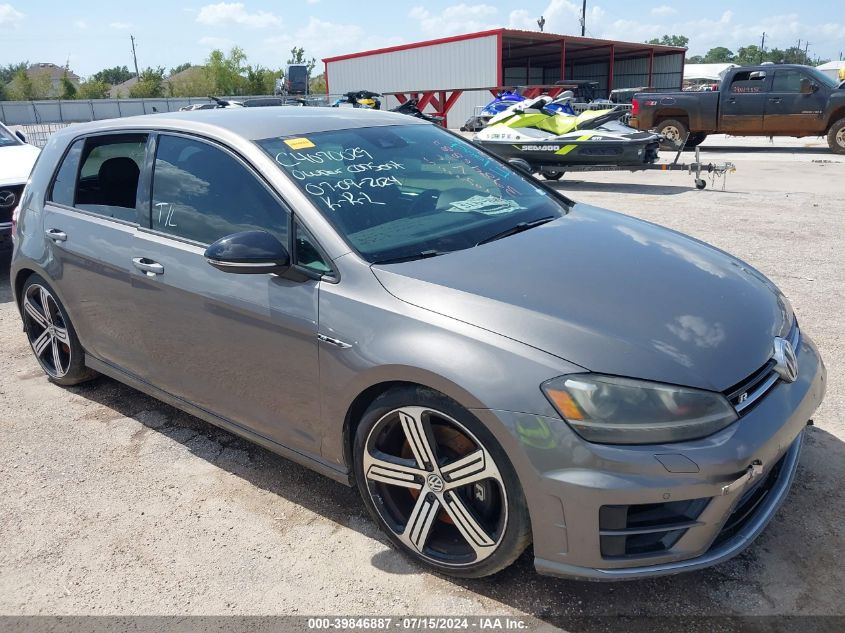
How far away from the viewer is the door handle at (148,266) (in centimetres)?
325

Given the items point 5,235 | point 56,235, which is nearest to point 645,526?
point 56,235

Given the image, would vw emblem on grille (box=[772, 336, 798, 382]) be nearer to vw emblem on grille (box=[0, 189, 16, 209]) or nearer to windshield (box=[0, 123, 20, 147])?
Result: vw emblem on grille (box=[0, 189, 16, 209])

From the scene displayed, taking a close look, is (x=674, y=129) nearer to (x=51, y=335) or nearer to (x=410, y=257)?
(x=51, y=335)

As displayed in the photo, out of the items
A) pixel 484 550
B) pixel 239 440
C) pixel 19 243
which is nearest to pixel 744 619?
pixel 484 550

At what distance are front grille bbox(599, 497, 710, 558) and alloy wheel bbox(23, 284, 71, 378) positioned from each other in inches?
133

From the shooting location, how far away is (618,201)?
34.3 ft

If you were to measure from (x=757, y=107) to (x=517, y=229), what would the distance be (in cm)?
1576

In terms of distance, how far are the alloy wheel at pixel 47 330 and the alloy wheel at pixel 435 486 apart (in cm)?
254

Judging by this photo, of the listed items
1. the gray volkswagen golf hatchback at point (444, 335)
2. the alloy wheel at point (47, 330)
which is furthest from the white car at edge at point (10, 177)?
the gray volkswagen golf hatchback at point (444, 335)

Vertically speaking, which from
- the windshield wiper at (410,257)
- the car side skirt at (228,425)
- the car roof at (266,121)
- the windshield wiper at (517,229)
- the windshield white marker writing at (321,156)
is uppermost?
the car roof at (266,121)

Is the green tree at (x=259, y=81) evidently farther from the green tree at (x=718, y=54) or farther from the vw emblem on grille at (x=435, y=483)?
the green tree at (x=718, y=54)

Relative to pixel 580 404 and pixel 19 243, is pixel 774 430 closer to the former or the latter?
pixel 580 404

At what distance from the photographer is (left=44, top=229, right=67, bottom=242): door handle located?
12.7 feet

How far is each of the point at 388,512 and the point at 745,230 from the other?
6.67 m
